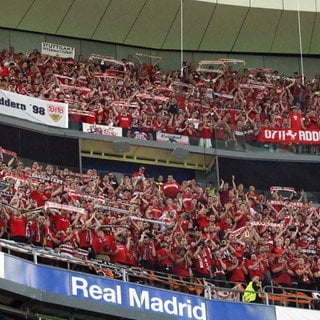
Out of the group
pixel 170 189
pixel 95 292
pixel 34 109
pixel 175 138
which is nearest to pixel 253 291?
pixel 95 292

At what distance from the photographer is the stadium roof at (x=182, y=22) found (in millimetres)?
36719

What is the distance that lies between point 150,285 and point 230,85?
11211 millimetres

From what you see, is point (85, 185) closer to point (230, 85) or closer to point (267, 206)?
point (267, 206)

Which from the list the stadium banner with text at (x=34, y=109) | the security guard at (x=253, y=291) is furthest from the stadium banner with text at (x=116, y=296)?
the stadium banner with text at (x=34, y=109)

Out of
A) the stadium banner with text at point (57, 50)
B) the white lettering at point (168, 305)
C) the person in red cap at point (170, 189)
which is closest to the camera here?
the white lettering at point (168, 305)

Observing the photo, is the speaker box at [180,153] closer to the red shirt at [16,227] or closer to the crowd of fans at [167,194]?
the crowd of fans at [167,194]

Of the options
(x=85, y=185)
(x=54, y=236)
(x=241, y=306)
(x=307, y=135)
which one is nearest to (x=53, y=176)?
(x=85, y=185)

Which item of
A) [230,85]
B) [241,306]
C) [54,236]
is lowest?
[241,306]

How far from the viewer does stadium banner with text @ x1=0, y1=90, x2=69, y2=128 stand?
31031 millimetres

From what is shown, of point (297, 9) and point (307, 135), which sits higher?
point (297, 9)

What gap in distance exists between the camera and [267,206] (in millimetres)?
30719

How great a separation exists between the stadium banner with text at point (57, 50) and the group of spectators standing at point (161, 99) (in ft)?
1.90

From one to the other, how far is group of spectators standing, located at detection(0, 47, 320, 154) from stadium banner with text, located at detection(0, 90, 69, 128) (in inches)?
8.0

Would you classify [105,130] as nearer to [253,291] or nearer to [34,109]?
[34,109]
